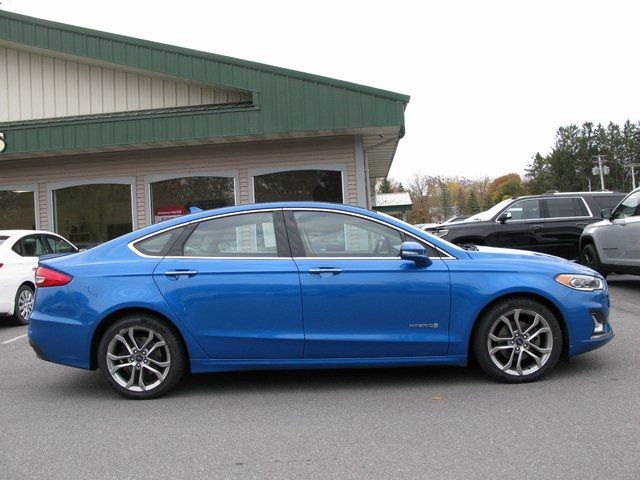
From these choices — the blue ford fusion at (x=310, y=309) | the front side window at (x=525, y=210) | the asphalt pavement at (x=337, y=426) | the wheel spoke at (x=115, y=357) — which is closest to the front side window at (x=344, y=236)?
the blue ford fusion at (x=310, y=309)

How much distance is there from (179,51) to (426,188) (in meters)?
93.6

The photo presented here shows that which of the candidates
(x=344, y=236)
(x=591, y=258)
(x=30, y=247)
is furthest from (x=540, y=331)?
(x=30, y=247)

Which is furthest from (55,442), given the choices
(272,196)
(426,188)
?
(426,188)

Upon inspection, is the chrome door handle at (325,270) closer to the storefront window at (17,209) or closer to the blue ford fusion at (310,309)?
the blue ford fusion at (310,309)

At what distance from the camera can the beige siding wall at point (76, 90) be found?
1370cm

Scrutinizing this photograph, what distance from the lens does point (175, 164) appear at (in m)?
13.8

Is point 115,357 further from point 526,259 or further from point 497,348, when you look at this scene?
point 526,259

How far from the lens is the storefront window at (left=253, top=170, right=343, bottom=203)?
13.3m

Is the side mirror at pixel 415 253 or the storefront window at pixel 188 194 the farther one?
the storefront window at pixel 188 194

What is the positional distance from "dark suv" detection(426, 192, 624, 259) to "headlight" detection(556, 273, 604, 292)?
6.31 meters

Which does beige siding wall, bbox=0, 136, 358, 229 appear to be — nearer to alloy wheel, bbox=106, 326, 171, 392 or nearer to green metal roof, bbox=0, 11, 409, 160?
green metal roof, bbox=0, 11, 409, 160

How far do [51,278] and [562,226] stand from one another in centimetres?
981

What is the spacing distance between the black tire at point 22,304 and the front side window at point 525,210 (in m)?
8.79

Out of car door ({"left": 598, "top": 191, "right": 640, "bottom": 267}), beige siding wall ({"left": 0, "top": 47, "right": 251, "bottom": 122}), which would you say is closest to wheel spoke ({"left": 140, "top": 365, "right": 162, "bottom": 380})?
car door ({"left": 598, "top": 191, "right": 640, "bottom": 267})
